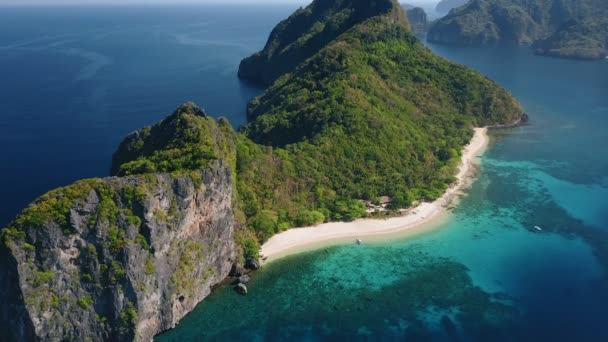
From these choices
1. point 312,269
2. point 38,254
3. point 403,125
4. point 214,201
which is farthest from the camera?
point 403,125

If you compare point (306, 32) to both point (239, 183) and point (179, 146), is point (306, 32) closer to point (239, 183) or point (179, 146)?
point (239, 183)

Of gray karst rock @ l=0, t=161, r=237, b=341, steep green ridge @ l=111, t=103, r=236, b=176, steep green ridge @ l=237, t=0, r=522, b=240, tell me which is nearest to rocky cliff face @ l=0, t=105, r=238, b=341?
gray karst rock @ l=0, t=161, r=237, b=341

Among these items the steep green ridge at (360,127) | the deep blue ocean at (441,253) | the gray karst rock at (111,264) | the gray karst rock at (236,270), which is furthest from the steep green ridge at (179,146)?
the deep blue ocean at (441,253)

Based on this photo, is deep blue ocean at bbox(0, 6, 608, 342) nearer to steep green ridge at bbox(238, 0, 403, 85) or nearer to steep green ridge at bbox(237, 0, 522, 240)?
steep green ridge at bbox(237, 0, 522, 240)

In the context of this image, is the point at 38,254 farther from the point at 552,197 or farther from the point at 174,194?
the point at 552,197

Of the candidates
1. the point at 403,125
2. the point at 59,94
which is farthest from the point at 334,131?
the point at 59,94

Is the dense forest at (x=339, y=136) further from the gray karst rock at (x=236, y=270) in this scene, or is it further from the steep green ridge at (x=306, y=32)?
the gray karst rock at (x=236, y=270)
